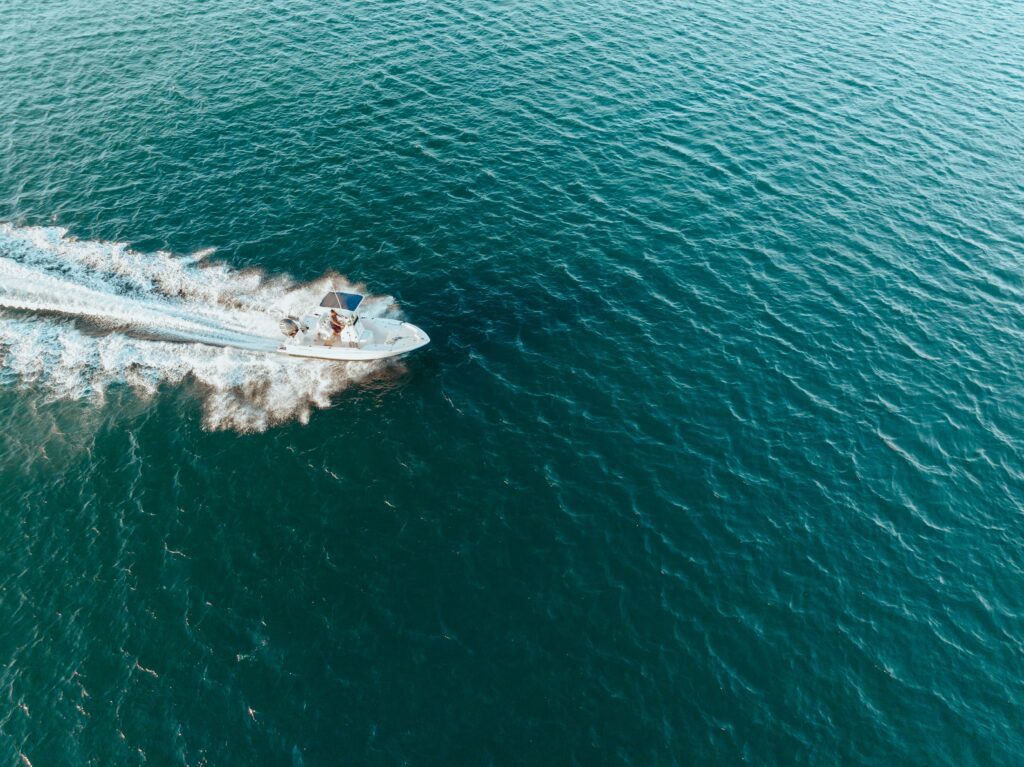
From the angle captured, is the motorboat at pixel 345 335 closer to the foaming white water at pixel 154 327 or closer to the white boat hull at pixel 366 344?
the white boat hull at pixel 366 344

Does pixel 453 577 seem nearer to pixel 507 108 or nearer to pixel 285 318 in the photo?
pixel 285 318

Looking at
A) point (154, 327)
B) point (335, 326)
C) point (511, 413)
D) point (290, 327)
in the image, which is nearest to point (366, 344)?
point (335, 326)

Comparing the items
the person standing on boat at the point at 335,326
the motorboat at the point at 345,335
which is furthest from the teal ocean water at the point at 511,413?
the person standing on boat at the point at 335,326

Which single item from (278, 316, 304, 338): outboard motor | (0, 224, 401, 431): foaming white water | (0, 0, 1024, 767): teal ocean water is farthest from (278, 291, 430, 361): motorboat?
(0, 0, 1024, 767): teal ocean water

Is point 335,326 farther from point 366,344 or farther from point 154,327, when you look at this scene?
point 154,327

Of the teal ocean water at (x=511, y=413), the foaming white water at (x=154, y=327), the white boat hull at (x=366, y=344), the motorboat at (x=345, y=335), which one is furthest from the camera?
the white boat hull at (x=366, y=344)

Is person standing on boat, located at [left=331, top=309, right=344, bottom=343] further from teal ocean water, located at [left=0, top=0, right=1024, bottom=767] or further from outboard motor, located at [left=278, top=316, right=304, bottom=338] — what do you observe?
teal ocean water, located at [left=0, top=0, right=1024, bottom=767]

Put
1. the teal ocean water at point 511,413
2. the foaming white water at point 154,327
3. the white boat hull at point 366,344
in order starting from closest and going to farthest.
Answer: the teal ocean water at point 511,413 → the foaming white water at point 154,327 → the white boat hull at point 366,344
